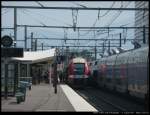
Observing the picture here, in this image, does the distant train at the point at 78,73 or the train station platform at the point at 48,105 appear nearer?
the train station platform at the point at 48,105

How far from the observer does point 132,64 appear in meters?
30.8

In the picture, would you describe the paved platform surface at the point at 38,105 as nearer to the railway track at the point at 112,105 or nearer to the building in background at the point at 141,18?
the railway track at the point at 112,105

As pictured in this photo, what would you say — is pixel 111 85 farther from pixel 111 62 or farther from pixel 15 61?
pixel 15 61

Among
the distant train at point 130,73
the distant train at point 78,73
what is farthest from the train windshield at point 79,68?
the distant train at point 130,73

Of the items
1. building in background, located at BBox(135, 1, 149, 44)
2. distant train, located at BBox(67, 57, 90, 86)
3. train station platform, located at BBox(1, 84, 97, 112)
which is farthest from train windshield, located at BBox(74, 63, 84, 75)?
train station platform, located at BBox(1, 84, 97, 112)

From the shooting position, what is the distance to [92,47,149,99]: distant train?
25.8m

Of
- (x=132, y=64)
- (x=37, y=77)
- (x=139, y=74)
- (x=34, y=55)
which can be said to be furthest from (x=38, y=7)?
(x=37, y=77)

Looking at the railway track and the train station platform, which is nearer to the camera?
the train station platform

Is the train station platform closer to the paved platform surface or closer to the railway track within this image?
the paved platform surface

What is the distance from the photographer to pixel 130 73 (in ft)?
102

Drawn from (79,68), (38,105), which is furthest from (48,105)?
(79,68)

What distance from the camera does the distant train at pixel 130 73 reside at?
2577 cm

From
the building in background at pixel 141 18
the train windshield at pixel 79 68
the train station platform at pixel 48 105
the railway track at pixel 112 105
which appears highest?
the building in background at pixel 141 18

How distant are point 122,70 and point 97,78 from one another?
20747 millimetres
